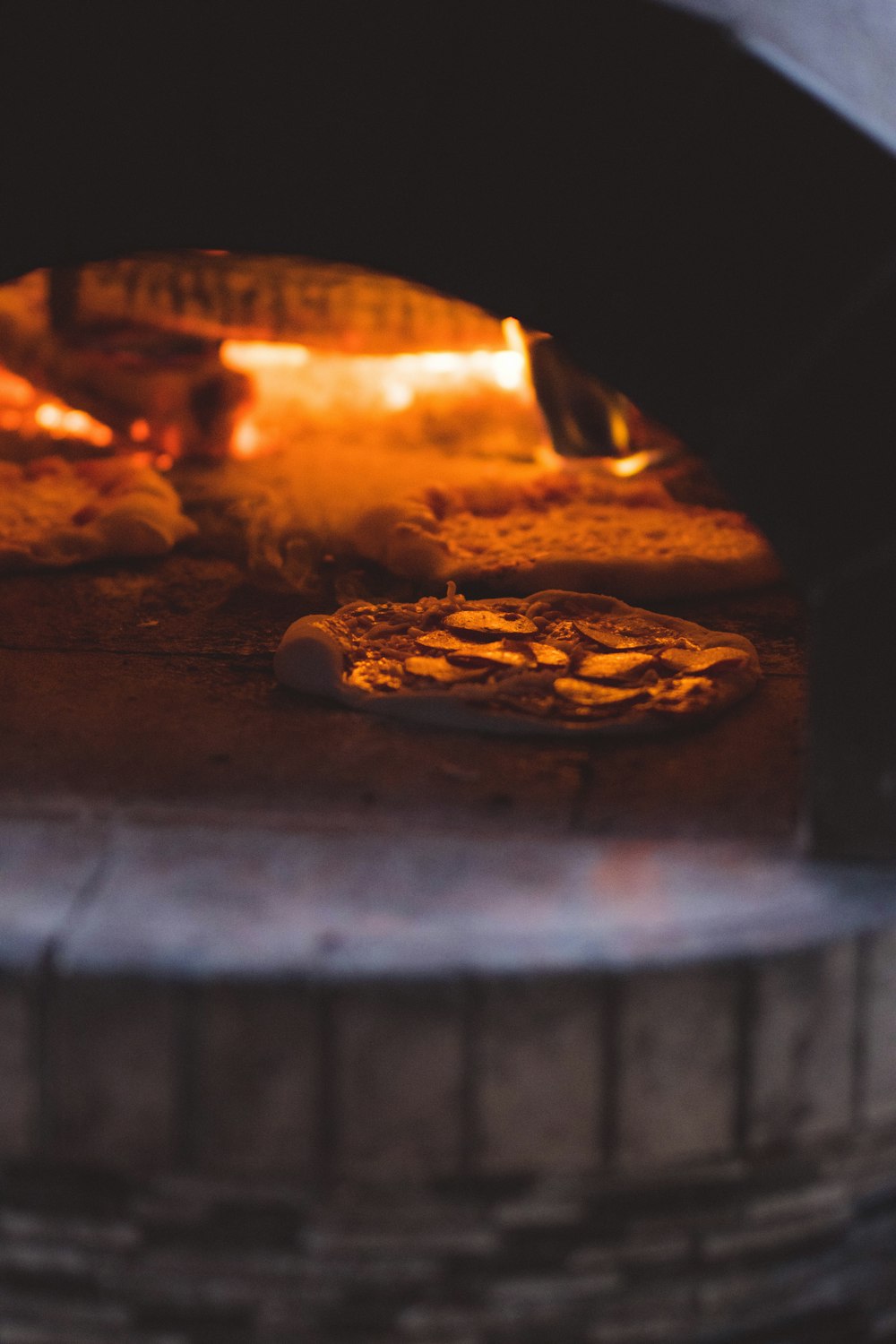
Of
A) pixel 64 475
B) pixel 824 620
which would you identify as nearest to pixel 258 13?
pixel 824 620

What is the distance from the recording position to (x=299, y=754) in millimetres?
1648

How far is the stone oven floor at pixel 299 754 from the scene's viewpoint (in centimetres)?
151

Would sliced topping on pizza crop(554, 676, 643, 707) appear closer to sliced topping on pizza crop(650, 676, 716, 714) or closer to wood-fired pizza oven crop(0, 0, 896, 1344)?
sliced topping on pizza crop(650, 676, 716, 714)

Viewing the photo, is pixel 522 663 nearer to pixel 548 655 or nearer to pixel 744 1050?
pixel 548 655

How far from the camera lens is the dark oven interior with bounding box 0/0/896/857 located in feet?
4.17

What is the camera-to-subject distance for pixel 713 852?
1.42 meters

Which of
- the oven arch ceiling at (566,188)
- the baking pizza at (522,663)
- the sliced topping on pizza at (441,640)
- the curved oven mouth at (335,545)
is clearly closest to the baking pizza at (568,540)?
the curved oven mouth at (335,545)

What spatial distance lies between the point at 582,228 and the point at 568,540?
99 centimetres

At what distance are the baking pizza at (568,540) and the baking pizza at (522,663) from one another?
0.45 feet

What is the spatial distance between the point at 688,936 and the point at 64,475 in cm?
170

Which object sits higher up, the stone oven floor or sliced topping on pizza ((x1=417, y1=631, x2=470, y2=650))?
sliced topping on pizza ((x1=417, y1=631, x2=470, y2=650))

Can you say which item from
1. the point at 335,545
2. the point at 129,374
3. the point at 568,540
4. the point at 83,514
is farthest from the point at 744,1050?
the point at 129,374

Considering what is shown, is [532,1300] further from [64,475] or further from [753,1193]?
[64,475]

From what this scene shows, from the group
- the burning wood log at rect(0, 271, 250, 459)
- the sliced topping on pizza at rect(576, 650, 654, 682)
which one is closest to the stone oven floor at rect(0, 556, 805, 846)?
the sliced topping on pizza at rect(576, 650, 654, 682)
